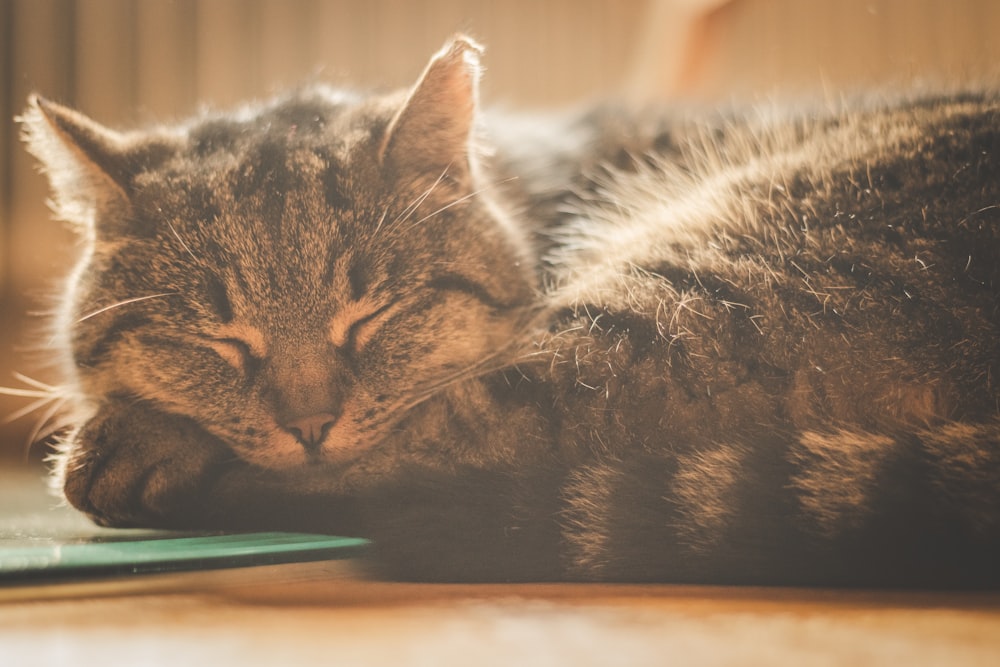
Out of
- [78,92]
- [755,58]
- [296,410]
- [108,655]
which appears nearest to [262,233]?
[296,410]

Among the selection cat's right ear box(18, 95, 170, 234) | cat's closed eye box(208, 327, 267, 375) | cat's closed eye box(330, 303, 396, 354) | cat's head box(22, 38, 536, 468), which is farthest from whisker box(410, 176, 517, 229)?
cat's right ear box(18, 95, 170, 234)

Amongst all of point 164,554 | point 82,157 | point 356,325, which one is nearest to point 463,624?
point 164,554

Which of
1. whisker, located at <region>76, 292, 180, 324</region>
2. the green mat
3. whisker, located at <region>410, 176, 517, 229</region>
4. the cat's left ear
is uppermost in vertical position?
the cat's left ear

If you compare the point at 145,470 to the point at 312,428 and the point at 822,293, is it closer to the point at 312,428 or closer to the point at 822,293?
the point at 312,428

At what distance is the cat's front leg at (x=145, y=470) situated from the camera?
3.32ft

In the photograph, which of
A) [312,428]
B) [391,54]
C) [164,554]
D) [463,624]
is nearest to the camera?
[463,624]

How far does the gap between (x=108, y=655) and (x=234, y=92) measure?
1.40 meters

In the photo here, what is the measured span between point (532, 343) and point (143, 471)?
499 mm

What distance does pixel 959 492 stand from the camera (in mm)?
750

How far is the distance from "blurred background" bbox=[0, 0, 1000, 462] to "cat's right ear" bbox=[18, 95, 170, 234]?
254 millimetres

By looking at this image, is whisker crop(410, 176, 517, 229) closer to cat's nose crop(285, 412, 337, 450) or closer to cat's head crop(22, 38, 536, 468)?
cat's head crop(22, 38, 536, 468)

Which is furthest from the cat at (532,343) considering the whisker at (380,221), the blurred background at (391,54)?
the blurred background at (391,54)

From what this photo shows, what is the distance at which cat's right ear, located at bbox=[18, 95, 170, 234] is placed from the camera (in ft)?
3.49

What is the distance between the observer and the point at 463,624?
70 cm
